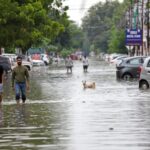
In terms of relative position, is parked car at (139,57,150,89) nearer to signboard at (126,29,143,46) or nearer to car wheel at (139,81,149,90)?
car wheel at (139,81,149,90)

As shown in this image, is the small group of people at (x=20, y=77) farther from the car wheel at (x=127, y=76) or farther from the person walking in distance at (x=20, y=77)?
the car wheel at (x=127, y=76)

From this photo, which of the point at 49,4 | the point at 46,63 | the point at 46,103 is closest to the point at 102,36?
the point at 46,63

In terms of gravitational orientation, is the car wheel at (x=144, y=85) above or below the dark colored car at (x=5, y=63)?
below

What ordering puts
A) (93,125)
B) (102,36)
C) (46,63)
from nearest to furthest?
1. (93,125)
2. (46,63)
3. (102,36)

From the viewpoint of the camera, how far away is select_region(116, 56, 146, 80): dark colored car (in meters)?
45.5

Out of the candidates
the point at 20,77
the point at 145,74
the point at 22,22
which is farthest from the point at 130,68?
the point at 20,77

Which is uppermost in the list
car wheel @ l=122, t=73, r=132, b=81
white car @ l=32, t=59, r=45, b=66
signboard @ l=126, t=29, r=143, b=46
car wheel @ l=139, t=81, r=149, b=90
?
signboard @ l=126, t=29, r=143, b=46

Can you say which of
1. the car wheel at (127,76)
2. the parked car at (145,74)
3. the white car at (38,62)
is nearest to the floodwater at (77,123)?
the parked car at (145,74)

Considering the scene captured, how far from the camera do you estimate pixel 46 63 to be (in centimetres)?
9944

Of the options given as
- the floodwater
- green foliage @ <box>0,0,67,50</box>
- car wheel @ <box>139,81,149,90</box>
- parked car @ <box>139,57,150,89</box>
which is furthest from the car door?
the floodwater

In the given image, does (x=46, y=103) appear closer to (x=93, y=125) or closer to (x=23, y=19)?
(x=93, y=125)

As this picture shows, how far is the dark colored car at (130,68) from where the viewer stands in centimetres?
4553

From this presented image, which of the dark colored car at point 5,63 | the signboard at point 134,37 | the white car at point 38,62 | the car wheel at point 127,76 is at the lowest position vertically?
the white car at point 38,62

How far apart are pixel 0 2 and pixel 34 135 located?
127 feet
